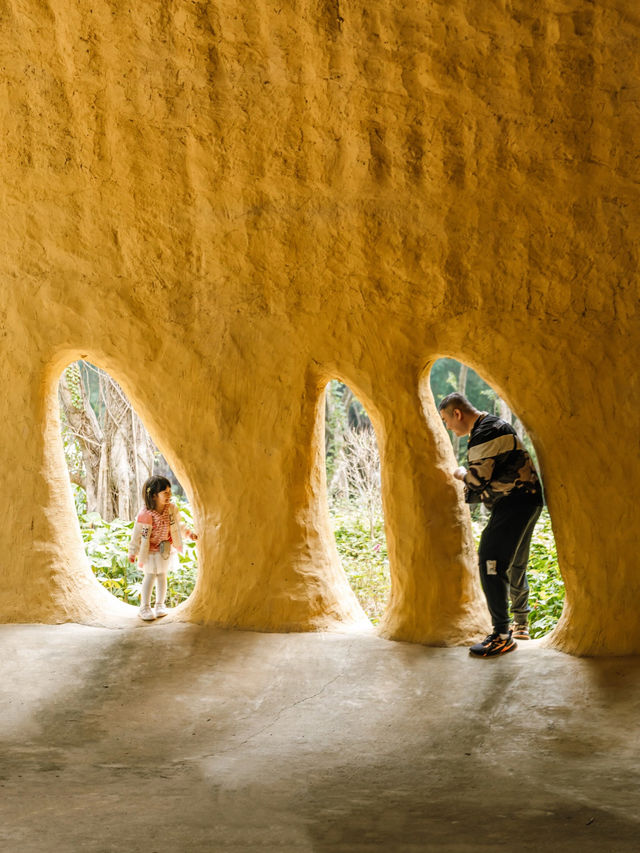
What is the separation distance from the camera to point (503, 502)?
176 inches

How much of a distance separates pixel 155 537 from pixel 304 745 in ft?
6.20

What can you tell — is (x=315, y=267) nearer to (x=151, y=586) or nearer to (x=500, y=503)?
(x=500, y=503)

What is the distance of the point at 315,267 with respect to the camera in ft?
15.8

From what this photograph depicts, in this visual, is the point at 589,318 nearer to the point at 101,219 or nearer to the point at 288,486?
the point at 288,486

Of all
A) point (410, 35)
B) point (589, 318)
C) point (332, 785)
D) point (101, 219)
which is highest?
point (410, 35)

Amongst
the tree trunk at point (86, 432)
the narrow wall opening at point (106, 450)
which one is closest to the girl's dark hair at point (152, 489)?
the narrow wall opening at point (106, 450)

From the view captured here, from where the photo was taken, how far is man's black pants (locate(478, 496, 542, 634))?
4.42 metres

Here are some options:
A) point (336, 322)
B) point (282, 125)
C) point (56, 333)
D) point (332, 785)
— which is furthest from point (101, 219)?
point (332, 785)

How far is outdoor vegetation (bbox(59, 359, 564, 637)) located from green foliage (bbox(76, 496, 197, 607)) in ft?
0.03

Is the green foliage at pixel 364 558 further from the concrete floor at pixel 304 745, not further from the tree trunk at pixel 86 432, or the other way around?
the concrete floor at pixel 304 745

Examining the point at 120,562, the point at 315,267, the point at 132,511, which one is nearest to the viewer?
the point at 315,267

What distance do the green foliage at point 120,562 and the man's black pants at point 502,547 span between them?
396cm

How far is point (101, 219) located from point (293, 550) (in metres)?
2.36

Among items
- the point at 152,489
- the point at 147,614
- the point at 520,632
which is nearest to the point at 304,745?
the point at 520,632
